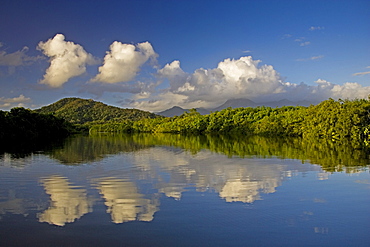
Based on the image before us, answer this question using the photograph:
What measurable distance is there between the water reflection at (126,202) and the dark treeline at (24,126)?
28.8 m

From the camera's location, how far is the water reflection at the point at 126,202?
7.52m

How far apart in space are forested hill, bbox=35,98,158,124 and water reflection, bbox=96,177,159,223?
132 m

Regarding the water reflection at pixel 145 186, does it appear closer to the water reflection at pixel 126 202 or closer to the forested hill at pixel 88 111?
the water reflection at pixel 126 202

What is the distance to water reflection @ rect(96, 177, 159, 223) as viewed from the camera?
24.7 feet

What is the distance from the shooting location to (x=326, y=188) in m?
10.4

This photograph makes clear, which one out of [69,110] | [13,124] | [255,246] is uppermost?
[69,110]

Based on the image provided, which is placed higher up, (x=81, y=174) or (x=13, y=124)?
(x=13, y=124)

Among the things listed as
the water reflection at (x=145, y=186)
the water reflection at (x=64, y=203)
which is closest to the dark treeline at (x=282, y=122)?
the water reflection at (x=145, y=186)

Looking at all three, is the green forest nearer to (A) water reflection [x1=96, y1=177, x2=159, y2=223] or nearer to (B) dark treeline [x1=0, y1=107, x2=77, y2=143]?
(B) dark treeline [x1=0, y1=107, x2=77, y2=143]

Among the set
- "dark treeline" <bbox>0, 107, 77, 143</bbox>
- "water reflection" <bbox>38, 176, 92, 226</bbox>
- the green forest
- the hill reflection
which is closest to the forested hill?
the green forest

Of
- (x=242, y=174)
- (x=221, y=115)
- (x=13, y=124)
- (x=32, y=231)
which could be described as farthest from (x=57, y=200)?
(x=221, y=115)

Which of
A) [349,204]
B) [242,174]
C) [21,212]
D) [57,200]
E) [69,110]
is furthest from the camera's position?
[69,110]

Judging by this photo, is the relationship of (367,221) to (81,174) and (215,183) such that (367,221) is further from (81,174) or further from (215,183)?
(81,174)

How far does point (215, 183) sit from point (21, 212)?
6.36 meters
